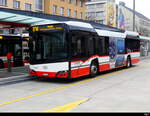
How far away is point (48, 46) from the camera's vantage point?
10961mm

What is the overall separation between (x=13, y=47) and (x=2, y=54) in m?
1.54

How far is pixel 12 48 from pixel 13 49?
0.14 m

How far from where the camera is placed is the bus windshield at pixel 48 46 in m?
10.6

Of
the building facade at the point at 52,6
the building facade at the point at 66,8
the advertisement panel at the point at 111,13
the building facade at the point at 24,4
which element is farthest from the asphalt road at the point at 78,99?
the advertisement panel at the point at 111,13

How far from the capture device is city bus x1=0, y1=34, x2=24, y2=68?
56.7 ft

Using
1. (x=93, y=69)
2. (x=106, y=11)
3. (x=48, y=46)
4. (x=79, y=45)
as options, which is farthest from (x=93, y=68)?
(x=106, y=11)

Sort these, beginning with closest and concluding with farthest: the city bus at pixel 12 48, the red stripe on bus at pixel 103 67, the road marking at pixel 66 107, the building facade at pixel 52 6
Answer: the road marking at pixel 66 107 < the red stripe on bus at pixel 103 67 < the city bus at pixel 12 48 < the building facade at pixel 52 6

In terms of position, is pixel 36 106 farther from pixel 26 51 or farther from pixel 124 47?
pixel 26 51

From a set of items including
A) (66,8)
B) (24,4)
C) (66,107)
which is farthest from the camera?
(66,8)

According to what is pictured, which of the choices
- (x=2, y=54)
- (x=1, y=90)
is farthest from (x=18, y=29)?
(x=1, y=90)

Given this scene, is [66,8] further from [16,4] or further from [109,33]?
[109,33]

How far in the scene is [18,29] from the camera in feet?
69.5

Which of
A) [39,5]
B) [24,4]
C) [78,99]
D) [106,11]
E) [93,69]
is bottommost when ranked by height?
[78,99]

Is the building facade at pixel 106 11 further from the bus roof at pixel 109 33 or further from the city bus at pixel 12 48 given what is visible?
the bus roof at pixel 109 33
